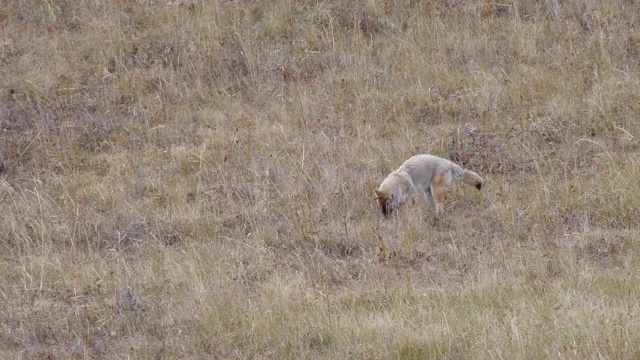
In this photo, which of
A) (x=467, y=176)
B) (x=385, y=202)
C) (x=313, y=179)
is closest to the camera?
(x=385, y=202)

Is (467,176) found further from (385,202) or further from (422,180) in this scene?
(385,202)

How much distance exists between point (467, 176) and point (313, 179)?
1598 millimetres

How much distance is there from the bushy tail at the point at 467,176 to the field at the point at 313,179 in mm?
188

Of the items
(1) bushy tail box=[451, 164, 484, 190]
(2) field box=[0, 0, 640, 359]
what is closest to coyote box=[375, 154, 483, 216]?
(1) bushy tail box=[451, 164, 484, 190]

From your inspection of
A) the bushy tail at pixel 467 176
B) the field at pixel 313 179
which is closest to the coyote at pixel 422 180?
the bushy tail at pixel 467 176

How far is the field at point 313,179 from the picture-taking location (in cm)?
722

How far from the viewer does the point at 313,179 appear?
10.4 metres

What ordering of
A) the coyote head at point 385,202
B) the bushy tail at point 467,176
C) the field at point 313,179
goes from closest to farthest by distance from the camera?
the field at point 313,179
the coyote head at point 385,202
the bushy tail at point 467,176

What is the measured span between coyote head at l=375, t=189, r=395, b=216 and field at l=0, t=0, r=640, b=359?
0.47ft

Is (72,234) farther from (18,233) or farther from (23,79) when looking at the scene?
(23,79)

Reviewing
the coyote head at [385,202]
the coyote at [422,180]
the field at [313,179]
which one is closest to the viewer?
the field at [313,179]

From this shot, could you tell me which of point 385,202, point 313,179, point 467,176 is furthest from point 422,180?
point 313,179

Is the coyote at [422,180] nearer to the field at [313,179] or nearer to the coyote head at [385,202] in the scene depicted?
the coyote head at [385,202]

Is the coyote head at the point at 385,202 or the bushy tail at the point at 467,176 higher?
the bushy tail at the point at 467,176
